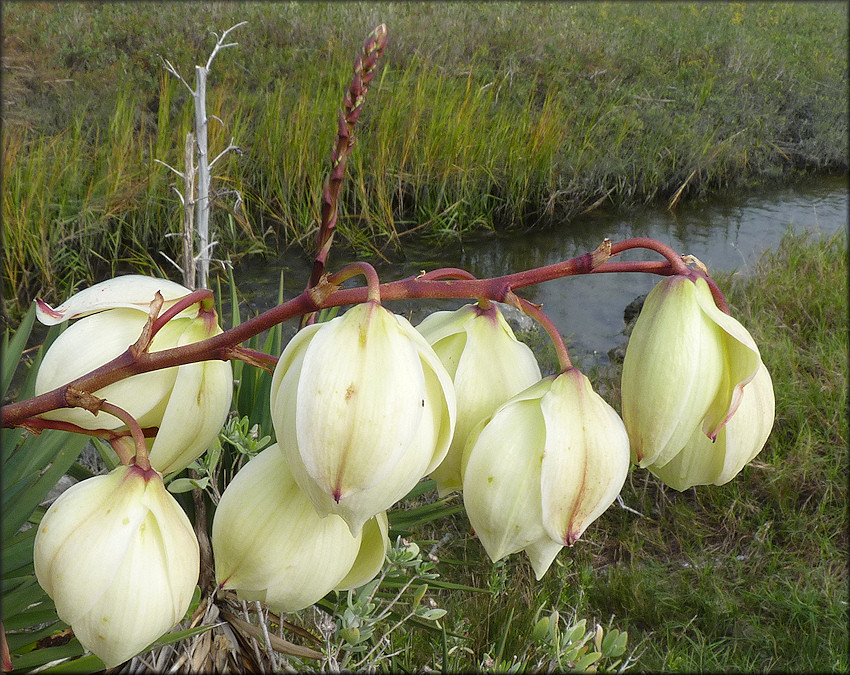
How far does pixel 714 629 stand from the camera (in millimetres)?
1746

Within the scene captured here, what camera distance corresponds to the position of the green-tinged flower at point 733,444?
0.42 metres

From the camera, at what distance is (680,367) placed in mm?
390

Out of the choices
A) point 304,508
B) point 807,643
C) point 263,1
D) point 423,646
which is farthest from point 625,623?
point 263,1

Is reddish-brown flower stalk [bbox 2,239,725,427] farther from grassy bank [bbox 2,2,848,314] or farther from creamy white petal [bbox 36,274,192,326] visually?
grassy bank [bbox 2,2,848,314]

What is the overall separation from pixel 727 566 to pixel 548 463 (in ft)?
5.99

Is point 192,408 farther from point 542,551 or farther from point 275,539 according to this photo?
point 542,551

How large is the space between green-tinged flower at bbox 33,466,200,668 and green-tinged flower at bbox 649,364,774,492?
11.4 inches

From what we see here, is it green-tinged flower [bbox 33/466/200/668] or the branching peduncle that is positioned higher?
the branching peduncle

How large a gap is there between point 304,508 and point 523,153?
12.0 feet

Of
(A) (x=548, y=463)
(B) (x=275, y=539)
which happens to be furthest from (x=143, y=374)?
(A) (x=548, y=463)

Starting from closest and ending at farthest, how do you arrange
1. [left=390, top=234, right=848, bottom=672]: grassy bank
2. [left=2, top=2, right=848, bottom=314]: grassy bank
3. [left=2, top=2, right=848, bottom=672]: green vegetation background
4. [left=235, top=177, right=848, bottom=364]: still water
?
[left=390, top=234, right=848, bottom=672]: grassy bank
[left=2, top=2, right=848, bottom=672]: green vegetation background
[left=2, top=2, right=848, bottom=314]: grassy bank
[left=235, top=177, right=848, bottom=364]: still water

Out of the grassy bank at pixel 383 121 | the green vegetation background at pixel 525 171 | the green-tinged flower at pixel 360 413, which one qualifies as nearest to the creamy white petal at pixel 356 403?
the green-tinged flower at pixel 360 413

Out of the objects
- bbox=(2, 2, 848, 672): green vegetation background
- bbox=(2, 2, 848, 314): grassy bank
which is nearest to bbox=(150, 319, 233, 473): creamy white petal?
bbox=(2, 2, 848, 672): green vegetation background

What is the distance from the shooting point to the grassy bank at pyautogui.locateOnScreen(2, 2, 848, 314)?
311cm
